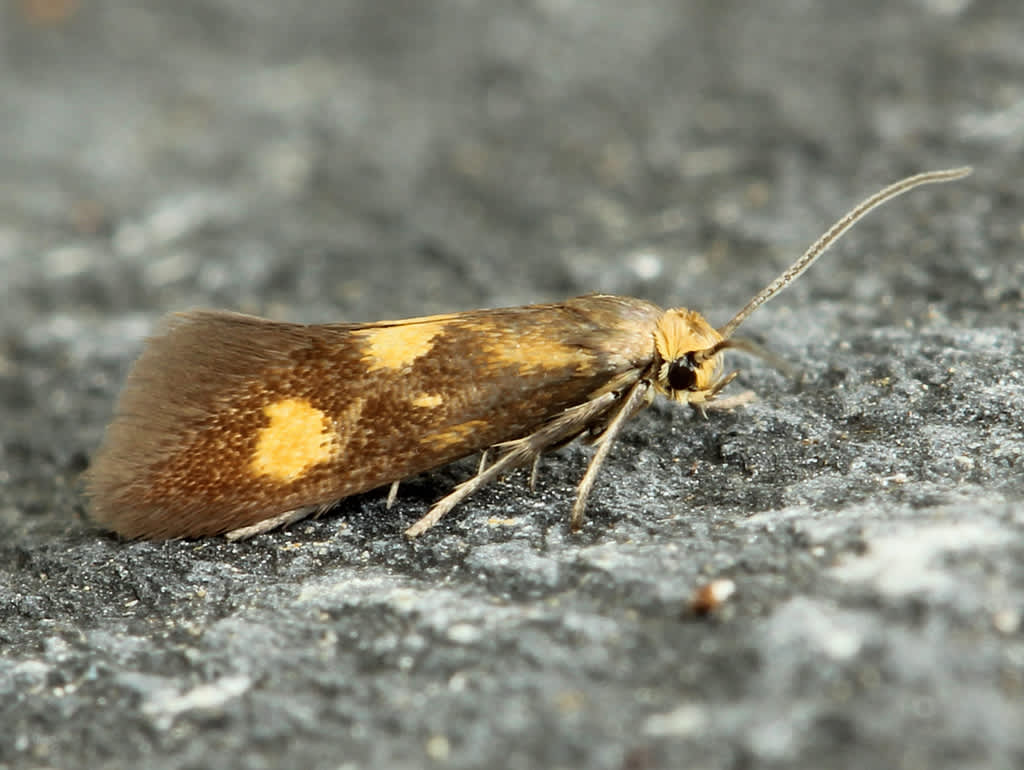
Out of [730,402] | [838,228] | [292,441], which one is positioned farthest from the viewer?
[730,402]

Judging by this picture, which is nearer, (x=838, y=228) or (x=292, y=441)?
(x=292, y=441)

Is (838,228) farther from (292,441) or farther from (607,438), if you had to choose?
(292,441)

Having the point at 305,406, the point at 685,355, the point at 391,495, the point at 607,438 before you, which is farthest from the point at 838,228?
the point at 305,406

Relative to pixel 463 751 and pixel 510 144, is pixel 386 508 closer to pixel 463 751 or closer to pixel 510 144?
pixel 463 751

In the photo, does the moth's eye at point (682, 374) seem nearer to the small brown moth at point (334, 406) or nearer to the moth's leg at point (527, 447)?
the small brown moth at point (334, 406)

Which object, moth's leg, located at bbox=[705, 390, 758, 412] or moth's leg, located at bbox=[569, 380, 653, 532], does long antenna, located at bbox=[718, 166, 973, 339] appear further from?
moth's leg, located at bbox=[569, 380, 653, 532]

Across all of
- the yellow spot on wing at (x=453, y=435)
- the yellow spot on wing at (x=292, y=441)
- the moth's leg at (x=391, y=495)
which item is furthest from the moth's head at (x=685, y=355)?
the yellow spot on wing at (x=292, y=441)

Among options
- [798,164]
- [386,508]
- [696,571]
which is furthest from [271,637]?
[798,164]
